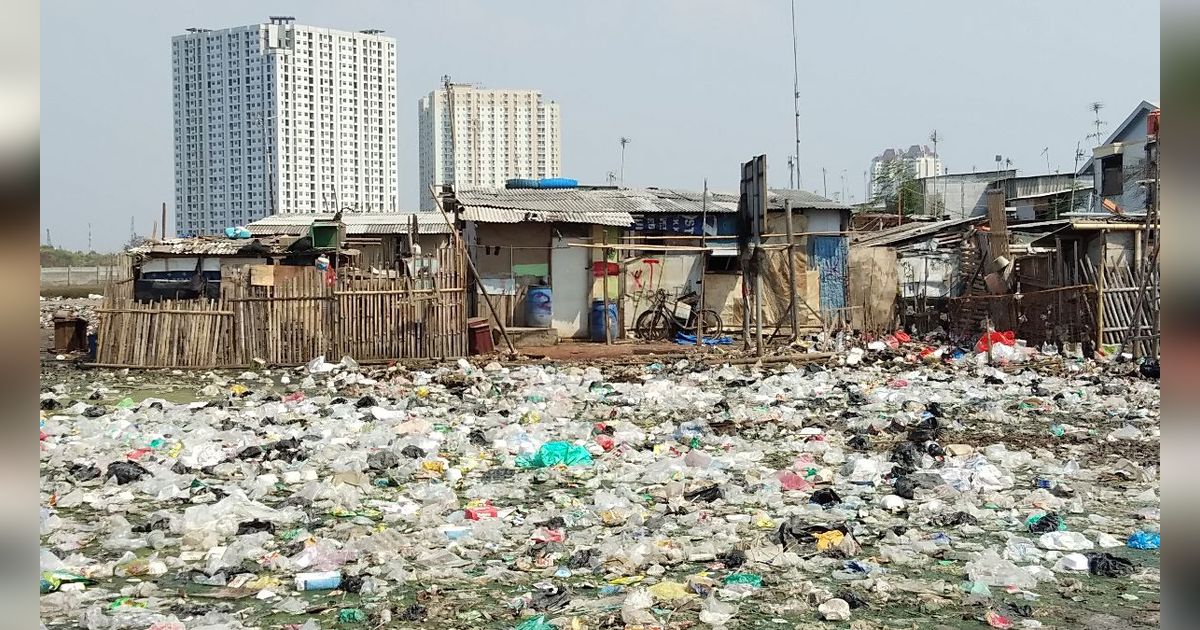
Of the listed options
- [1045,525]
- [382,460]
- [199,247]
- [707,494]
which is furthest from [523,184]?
[1045,525]

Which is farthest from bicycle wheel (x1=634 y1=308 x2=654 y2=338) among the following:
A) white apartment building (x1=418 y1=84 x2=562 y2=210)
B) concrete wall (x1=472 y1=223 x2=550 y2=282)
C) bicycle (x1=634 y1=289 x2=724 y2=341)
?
white apartment building (x1=418 y1=84 x2=562 y2=210)

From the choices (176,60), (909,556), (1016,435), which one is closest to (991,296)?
(1016,435)

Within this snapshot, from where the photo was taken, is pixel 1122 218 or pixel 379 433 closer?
pixel 379 433

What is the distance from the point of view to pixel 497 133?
173ft

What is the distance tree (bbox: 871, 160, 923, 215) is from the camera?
3581 cm

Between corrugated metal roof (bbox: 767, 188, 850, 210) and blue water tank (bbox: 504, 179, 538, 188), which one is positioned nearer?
corrugated metal roof (bbox: 767, 188, 850, 210)

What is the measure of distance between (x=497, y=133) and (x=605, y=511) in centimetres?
4831

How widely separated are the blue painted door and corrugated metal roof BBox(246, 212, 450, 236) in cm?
924

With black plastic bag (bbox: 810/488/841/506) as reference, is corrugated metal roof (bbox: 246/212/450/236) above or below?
above

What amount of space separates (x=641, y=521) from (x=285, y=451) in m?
3.67

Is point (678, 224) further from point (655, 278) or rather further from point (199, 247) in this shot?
point (199, 247)

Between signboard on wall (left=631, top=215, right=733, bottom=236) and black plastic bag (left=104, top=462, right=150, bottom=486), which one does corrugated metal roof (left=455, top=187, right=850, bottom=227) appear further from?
black plastic bag (left=104, top=462, right=150, bottom=486)

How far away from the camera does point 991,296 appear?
17172 millimetres
